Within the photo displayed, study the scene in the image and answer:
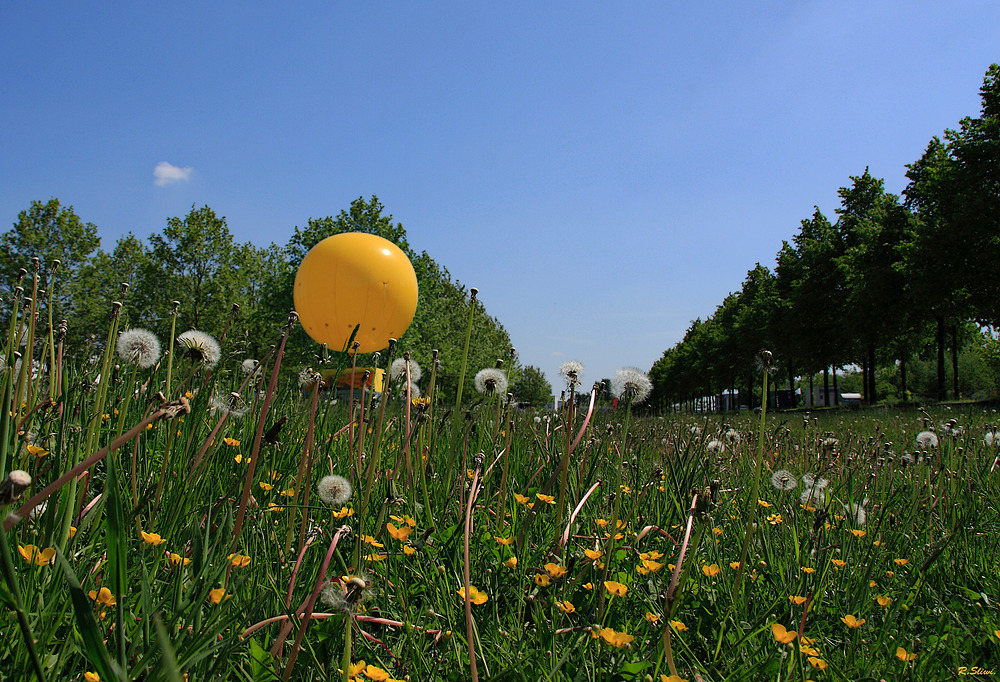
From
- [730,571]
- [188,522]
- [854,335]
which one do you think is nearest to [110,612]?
[188,522]

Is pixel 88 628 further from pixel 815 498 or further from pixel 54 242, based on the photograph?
pixel 54 242

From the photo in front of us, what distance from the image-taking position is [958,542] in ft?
6.68

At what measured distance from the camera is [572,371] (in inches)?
76.5

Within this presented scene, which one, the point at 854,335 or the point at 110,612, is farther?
the point at 854,335

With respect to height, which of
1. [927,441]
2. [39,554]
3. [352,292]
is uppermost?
[352,292]

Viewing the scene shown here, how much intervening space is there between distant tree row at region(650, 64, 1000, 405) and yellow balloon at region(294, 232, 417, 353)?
42.4ft

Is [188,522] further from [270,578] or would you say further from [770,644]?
[770,644]

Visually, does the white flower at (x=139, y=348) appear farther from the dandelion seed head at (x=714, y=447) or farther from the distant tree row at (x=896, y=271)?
the distant tree row at (x=896, y=271)

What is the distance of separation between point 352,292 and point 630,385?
14.1 ft

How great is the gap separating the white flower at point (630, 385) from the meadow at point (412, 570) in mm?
11

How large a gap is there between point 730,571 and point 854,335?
2519 cm

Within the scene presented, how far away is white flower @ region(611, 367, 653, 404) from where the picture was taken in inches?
85.4

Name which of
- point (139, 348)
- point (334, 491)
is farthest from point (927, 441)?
point (139, 348)

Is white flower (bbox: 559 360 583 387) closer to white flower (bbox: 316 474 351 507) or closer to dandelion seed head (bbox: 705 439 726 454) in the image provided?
white flower (bbox: 316 474 351 507)
